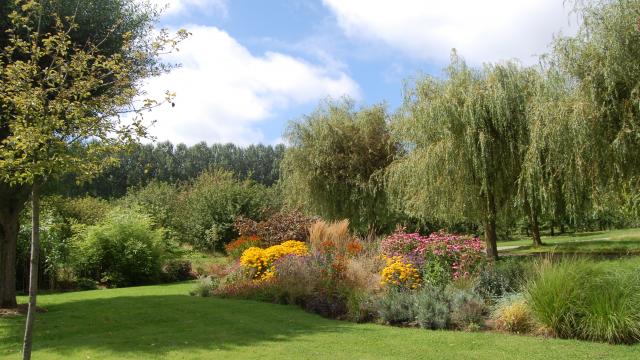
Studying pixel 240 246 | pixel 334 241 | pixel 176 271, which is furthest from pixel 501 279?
pixel 176 271

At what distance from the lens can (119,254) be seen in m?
17.3

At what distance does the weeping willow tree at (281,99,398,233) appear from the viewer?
66.3 feet

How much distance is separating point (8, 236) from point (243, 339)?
252 inches

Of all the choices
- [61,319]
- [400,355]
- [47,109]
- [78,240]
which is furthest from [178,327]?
[78,240]

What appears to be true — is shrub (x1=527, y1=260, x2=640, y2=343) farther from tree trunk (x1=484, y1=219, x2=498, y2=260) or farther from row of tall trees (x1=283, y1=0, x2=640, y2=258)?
tree trunk (x1=484, y1=219, x2=498, y2=260)

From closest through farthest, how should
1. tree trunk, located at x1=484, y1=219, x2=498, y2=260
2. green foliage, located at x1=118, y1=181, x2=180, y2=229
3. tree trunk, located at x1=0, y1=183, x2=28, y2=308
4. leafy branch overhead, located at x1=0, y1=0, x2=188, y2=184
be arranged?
leafy branch overhead, located at x1=0, y1=0, x2=188, y2=184 < tree trunk, located at x1=0, y1=183, x2=28, y2=308 < tree trunk, located at x1=484, y1=219, x2=498, y2=260 < green foliage, located at x1=118, y1=181, x2=180, y2=229

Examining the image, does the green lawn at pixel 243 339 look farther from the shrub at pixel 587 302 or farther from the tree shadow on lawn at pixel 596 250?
the tree shadow on lawn at pixel 596 250

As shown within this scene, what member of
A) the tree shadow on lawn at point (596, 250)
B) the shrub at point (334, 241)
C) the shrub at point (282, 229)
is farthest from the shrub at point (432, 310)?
the shrub at point (282, 229)

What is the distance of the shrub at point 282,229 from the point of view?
1937 cm

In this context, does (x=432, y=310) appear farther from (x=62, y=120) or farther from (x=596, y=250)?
(x=596, y=250)

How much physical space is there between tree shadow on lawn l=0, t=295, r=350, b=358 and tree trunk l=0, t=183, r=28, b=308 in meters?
0.86

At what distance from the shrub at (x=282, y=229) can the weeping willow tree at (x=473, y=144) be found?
6.32m

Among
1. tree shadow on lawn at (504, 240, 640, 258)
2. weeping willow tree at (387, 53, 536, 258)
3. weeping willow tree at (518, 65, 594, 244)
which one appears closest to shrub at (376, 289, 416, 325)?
weeping willow tree at (518, 65, 594, 244)

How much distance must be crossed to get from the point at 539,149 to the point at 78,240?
14560mm
